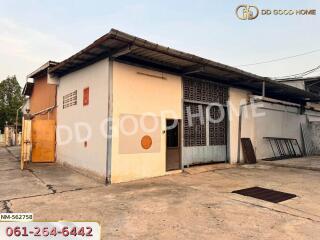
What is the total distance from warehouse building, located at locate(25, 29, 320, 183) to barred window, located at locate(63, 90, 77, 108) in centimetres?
4

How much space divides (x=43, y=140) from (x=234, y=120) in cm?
838

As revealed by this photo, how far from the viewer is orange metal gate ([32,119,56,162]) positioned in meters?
11.6

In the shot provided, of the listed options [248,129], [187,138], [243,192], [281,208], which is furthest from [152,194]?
[248,129]

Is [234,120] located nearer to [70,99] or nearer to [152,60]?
[152,60]

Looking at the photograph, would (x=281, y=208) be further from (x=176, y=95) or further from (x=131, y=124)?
(x=176, y=95)

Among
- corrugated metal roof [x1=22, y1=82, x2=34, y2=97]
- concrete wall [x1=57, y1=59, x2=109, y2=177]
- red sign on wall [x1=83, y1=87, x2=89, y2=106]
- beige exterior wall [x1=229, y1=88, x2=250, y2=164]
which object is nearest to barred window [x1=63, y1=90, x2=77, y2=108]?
concrete wall [x1=57, y1=59, x2=109, y2=177]

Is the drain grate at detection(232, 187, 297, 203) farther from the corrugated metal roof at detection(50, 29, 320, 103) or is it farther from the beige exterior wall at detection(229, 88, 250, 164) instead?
the beige exterior wall at detection(229, 88, 250, 164)

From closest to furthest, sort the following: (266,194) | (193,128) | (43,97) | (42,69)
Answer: (266,194)
(193,128)
(42,69)
(43,97)

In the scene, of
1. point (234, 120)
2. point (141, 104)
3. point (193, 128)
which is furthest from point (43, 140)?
point (234, 120)

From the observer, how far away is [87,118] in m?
9.20

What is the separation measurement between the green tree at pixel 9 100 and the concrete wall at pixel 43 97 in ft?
76.4

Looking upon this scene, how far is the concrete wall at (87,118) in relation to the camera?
821 cm

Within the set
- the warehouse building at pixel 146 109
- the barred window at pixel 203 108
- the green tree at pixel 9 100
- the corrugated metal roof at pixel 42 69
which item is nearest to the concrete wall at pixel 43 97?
the corrugated metal roof at pixel 42 69

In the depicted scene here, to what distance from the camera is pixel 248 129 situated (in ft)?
42.2
